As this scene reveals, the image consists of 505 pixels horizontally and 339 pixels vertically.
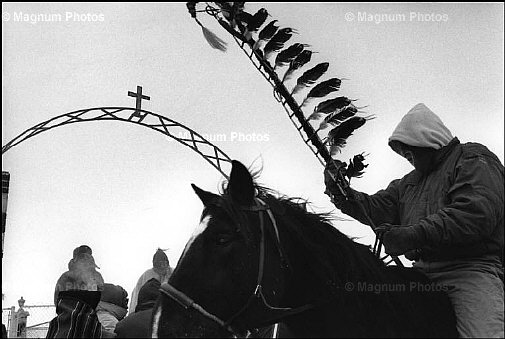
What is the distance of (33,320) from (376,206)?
555 centimetres

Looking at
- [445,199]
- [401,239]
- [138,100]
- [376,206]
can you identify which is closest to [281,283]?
[401,239]

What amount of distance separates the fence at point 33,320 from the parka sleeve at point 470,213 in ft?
15.9

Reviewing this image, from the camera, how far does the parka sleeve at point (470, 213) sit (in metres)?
3.94

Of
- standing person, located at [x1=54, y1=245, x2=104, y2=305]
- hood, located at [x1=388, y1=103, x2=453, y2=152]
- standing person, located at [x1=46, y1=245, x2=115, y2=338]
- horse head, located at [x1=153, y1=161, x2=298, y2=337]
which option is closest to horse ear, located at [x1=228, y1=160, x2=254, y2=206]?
horse head, located at [x1=153, y1=161, x2=298, y2=337]

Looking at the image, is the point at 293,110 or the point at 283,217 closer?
the point at 283,217

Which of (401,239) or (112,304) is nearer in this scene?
(401,239)

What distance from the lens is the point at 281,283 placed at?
379 cm

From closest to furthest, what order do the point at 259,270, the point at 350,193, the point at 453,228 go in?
the point at 259,270
the point at 453,228
the point at 350,193

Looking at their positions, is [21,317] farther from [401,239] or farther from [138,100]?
[401,239]

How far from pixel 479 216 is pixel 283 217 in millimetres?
1126

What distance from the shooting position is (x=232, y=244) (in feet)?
12.1

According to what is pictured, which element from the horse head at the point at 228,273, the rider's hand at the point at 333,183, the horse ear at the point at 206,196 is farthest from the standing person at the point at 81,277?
the horse head at the point at 228,273

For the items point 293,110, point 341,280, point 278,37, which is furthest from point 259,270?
point 278,37

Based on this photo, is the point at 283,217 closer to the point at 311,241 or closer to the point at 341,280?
the point at 311,241
